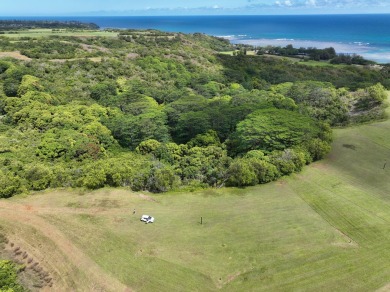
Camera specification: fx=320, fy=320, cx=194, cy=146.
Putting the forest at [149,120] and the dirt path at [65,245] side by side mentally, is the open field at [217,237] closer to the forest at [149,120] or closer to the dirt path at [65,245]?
the dirt path at [65,245]

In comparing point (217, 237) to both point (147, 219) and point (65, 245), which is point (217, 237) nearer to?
point (147, 219)

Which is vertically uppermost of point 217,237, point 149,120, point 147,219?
point 149,120

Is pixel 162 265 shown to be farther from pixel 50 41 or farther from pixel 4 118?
pixel 50 41

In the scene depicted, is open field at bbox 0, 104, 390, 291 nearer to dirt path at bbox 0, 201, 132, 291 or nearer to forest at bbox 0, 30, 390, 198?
dirt path at bbox 0, 201, 132, 291

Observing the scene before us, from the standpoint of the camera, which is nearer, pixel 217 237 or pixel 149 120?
pixel 217 237

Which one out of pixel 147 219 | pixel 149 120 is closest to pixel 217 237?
pixel 147 219

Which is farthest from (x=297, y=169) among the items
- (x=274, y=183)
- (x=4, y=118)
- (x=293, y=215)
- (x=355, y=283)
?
(x=4, y=118)

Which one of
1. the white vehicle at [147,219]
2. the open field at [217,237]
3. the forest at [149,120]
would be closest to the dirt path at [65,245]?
the open field at [217,237]
